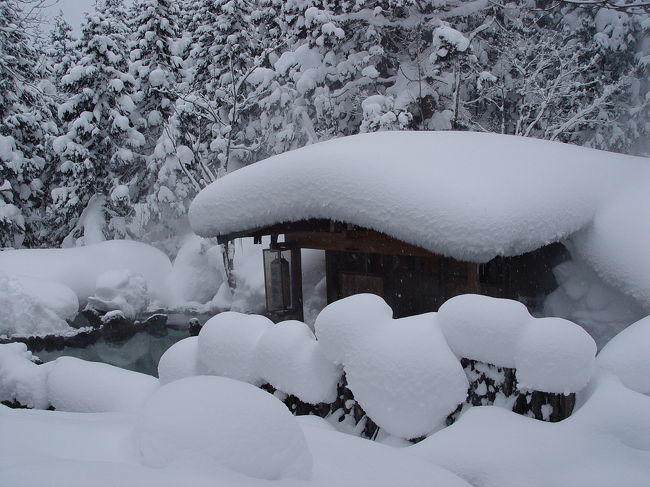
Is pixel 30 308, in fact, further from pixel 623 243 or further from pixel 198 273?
pixel 623 243

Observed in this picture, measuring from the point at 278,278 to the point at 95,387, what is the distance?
5.25 m

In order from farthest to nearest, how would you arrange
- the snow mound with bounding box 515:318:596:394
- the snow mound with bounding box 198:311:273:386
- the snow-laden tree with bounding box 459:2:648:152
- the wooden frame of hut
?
the snow-laden tree with bounding box 459:2:648:152, the wooden frame of hut, the snow mound with bounding box 198:311:273:386, the snow mound with bounding box 515:318:596:394

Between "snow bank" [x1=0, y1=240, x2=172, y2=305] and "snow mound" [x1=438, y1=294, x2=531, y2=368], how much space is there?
14.2 metres

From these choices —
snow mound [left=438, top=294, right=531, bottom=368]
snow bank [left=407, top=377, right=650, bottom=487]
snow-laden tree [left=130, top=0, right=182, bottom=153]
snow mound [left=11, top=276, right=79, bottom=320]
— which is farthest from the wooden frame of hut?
snow-laden tree [left=130, top=0, right=182, bottom=153]

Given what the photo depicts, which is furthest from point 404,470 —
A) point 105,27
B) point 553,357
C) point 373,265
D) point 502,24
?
point 105,27

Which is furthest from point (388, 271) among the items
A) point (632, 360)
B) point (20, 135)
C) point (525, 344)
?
point (20, 135)

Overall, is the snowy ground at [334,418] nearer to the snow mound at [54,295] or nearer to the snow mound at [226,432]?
the snow mound at [226,432]

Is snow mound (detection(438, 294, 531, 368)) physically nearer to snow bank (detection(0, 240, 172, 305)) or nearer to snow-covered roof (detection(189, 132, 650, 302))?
snow-covered roof (detection(189, 132, 650, 302))

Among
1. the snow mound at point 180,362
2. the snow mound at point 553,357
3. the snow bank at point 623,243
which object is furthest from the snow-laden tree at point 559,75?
the snow mound at point 180,362

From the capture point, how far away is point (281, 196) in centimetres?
808

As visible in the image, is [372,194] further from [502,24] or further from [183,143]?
[502,24]

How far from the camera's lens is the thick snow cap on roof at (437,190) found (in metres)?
6.35

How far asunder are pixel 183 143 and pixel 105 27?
16.4 feet

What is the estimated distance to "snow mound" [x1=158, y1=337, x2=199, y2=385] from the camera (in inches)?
187
